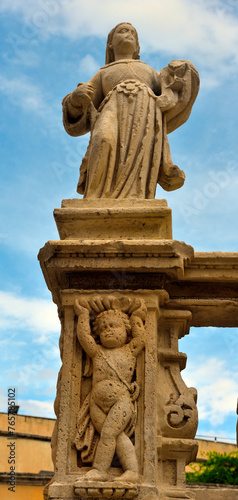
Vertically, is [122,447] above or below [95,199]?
below

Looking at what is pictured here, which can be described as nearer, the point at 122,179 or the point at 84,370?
the point at 84,370

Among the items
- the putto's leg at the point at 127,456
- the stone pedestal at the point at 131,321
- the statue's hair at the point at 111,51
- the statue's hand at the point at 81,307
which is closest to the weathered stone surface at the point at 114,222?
the stone pedestal at the point at 131,321

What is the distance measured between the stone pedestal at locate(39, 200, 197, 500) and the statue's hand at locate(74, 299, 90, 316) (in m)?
0.02

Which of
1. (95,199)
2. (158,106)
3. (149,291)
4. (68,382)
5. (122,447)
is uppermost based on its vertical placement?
(158,106)

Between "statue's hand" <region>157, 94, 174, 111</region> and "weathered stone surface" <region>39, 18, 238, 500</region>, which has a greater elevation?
"statue's hand" <region>157, 94, 174, 111</region>

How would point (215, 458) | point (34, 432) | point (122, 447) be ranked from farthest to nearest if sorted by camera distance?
point (34, 432), point (215, 458), point (122, 447)

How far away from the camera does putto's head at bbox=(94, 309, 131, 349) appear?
16.0 ft

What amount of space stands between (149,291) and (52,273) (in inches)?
29.3

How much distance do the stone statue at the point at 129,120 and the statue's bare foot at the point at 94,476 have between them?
2.17 meters

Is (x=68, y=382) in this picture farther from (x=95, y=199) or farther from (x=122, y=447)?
(x=95, y=199)

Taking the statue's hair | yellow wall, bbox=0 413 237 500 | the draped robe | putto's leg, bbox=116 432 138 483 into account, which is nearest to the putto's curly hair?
putto's leg, bbox=116 432 138 483

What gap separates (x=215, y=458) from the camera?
767 inches

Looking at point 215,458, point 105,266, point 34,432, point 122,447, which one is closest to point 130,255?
point 105,266

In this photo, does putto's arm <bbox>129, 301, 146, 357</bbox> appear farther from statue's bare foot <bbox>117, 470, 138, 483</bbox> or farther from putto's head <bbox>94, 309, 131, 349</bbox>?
statue's bare foot <bbox>117, 470, 138, 483</bbox>
